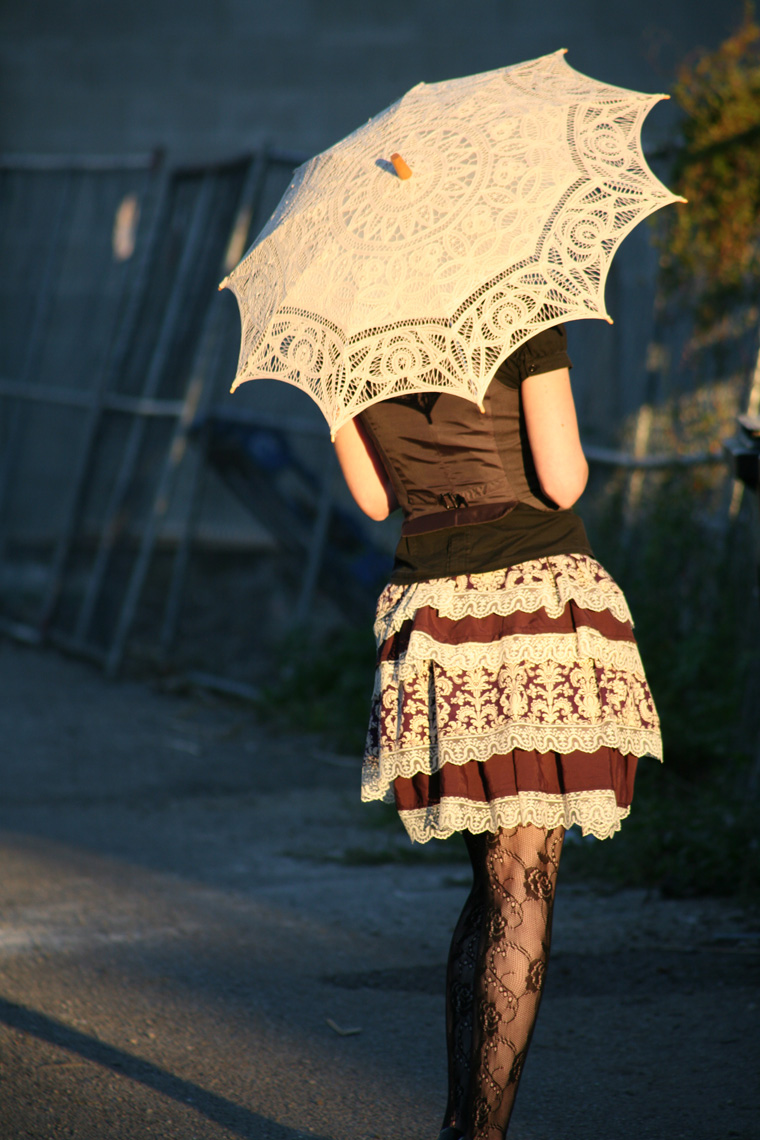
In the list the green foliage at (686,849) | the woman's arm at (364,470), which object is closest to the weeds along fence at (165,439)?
the green foliage at (686,849)

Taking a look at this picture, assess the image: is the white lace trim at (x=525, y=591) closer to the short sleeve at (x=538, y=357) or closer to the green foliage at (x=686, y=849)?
the short sleeve at (x=538, y=357)

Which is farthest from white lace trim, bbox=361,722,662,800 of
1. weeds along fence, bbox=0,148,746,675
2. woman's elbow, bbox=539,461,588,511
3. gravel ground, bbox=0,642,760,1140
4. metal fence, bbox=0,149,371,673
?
metal fence, bbox=0,149,371,673

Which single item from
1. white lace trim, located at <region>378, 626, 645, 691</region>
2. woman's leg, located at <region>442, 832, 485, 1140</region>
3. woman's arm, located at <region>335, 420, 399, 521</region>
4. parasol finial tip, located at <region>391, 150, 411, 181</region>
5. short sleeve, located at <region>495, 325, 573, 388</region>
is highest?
parasol finial tip, located at <region>391, 150, 411, 181</region>

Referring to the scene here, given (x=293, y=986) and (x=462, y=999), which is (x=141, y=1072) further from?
(x=462, y=999)

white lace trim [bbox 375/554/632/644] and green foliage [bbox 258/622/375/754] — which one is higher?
white lace trim [bbox 375/554/632/644]

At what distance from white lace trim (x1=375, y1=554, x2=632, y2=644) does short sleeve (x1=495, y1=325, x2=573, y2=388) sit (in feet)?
1.21

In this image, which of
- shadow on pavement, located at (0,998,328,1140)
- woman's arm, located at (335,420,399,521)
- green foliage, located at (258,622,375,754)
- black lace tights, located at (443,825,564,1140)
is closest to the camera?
black lace tights, located at (443,825,564,1140)

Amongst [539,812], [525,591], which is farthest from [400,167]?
[539,812]

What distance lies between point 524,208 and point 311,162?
0.66 m

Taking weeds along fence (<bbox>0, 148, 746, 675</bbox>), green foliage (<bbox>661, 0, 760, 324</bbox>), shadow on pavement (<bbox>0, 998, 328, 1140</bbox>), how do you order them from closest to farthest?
shadow on pavement (<bbox>0, 998, 328, 1140</bbox>)
green foliage (<bbox>661, 0, 760, 324</bbox>)
weeds along fence (<bbox>0, 148, 746, 675</bbox>)

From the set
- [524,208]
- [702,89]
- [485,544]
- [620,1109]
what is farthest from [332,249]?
[702,89]

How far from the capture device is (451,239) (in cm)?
232

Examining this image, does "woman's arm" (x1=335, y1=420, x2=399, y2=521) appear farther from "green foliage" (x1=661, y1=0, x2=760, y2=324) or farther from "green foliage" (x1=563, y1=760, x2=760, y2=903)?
"green foliage" (x1=661, y1=0, x2=760, y2=324)

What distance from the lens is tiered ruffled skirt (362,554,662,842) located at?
90.2 inches
